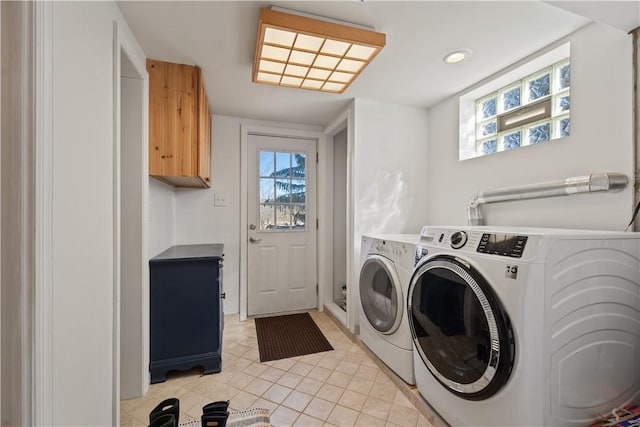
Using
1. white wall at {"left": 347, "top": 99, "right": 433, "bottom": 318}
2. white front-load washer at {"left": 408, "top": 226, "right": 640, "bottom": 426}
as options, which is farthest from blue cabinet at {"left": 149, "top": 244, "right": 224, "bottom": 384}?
white front-load washer at {"left": 408, "top": 226, "right": 640, "bottom": 426}

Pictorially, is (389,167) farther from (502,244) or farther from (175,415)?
(175,415)

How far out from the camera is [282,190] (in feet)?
9.76

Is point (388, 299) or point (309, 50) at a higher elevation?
point (309, 50)

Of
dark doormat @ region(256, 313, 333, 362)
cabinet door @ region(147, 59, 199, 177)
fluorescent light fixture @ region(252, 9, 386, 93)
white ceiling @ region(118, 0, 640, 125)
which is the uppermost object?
white ceiling @ region(118, 0, 640, 125)

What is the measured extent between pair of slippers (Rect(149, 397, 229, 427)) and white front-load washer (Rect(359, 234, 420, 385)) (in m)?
1.06

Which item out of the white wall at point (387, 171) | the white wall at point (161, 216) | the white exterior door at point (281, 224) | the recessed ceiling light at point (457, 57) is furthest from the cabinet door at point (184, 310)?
the recessed ceiling light at point (457, 57)

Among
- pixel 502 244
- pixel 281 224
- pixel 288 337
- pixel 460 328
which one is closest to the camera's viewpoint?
pixel 502 244

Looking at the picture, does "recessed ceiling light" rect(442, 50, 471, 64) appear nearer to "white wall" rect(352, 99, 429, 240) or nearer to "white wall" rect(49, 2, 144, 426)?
"white wall" rect(352, 99, 429, 240)

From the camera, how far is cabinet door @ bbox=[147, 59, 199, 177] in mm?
1710

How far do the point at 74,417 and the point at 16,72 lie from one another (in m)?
1.05

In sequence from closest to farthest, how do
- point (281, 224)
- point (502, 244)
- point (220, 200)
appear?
point (502, 244), point (220, 200), point (281, 224)

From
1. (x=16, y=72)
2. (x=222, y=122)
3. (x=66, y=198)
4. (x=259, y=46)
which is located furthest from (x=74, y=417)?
(x=222, y=122)

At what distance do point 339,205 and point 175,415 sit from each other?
2374 millimetres

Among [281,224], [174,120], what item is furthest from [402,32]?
[281,224]
